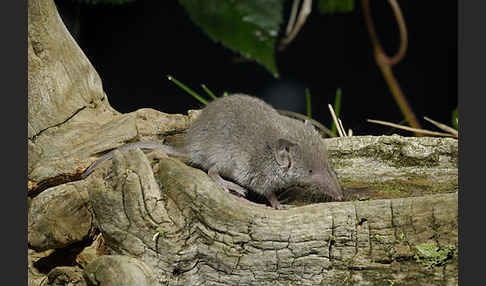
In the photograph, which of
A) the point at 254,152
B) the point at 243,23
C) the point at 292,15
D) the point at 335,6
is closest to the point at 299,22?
the point at 292,15

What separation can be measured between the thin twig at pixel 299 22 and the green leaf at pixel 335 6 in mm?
124

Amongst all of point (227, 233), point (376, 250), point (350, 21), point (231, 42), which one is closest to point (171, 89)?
point (231, 42)

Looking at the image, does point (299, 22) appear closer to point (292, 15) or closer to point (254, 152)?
point (292, 15)

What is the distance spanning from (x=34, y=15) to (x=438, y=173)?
2247 mm

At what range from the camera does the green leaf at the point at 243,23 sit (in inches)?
143

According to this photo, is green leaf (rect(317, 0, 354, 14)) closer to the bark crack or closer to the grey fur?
the grey fur

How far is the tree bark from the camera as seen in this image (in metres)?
2.15

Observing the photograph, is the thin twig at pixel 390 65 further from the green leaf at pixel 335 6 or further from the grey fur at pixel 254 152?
the grey fur at pixel 254 152

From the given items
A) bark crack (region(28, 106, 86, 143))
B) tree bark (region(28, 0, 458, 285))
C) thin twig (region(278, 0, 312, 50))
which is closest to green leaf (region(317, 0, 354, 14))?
thin twig (region(278, 0, 312, 50))

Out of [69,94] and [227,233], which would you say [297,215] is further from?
[69,94]

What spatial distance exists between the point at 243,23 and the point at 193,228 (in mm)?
1854

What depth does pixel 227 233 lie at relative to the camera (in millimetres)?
2234

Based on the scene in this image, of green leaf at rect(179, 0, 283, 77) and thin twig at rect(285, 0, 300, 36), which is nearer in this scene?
green leaf at rect(179, 0, 283, 77)

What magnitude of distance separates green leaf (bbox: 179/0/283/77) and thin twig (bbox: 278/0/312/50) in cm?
25
